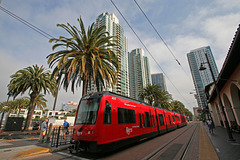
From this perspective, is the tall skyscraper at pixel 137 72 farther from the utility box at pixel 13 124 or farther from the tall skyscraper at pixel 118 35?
the utility box at pixel 13 124

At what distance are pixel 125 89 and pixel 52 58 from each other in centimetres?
9087

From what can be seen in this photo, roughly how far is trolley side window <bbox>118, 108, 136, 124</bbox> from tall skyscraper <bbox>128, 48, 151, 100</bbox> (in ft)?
397

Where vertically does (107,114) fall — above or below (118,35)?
below

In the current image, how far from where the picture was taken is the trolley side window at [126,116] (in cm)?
712

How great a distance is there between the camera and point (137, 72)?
446 feet

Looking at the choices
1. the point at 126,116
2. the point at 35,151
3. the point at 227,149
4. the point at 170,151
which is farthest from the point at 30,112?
the point at 227,149

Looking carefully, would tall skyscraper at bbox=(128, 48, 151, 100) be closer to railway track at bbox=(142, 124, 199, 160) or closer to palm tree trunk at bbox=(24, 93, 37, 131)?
palm tree trunk at bbox=(24, 93, 37, 131)

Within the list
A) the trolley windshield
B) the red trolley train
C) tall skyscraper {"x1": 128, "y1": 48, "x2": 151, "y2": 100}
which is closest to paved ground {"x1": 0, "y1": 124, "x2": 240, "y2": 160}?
the red trolley train

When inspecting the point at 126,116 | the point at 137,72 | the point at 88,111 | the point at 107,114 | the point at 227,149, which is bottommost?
the point at 227,149

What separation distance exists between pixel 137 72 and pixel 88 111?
13182 cm

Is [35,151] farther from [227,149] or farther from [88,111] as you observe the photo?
[227,149]

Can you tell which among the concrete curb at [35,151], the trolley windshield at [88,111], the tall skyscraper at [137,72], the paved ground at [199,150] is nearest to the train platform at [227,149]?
the paved ground at [199,150]

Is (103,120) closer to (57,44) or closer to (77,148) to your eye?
(77,148)

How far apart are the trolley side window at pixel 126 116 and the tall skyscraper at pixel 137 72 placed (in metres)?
121
